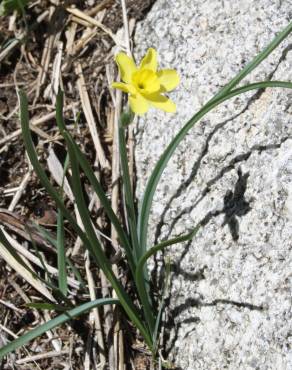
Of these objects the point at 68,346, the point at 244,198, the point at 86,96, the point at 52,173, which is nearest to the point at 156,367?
the point at 68,346

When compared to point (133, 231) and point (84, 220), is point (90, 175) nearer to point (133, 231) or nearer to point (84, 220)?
point (84, 220)

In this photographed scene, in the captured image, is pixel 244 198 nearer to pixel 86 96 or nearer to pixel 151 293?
pixel 151 293

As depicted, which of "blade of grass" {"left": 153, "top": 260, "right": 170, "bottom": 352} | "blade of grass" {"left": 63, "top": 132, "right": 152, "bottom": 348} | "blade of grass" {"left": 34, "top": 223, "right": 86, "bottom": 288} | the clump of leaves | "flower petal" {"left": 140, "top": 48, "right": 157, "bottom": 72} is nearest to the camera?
"blade of grass" {"left": 63, "top": 132, "right": 152, "bottom": 348}

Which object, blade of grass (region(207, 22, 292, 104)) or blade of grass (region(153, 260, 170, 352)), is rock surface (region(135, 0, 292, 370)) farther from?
blade of grass (region(207, 22, 292, 104))

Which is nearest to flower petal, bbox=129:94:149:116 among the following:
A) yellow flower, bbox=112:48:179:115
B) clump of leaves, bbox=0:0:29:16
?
yellow flower, bbox=112:48:179:115

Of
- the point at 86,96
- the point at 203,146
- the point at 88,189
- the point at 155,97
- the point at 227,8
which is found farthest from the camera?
the point at 86,96
